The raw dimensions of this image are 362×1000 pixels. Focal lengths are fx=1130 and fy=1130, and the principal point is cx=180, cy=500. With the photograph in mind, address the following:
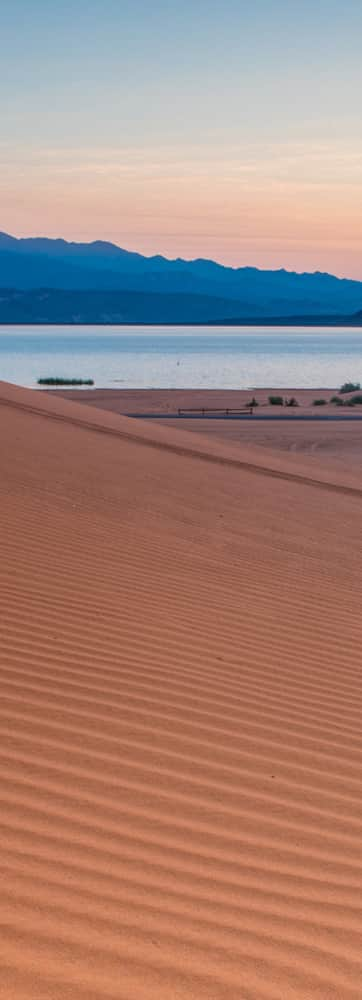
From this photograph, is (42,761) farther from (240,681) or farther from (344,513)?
(344,513)

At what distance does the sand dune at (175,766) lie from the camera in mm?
2975

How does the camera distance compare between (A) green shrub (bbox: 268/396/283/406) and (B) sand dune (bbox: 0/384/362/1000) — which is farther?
(A) green shrub (bbox: 268/396/283/406)

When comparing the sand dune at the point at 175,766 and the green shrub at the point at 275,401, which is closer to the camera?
the sand dune at the point at 175,766

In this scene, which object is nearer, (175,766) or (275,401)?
(175,766)

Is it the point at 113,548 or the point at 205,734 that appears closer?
the point at 205,734

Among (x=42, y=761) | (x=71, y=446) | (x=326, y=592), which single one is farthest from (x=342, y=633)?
(x=71, y=446)

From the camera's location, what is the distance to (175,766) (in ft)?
13.8

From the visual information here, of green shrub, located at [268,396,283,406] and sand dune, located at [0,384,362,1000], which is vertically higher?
green shrub, located at [268,396,283,406]

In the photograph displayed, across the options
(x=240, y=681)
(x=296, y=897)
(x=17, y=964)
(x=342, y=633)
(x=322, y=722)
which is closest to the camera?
(x=17, y=964)

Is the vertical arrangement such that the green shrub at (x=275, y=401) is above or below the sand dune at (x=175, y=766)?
above

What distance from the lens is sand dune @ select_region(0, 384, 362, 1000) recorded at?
9.76 ft

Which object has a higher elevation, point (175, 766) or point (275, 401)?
point (275, 401)

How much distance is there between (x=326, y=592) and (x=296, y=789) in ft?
11.9

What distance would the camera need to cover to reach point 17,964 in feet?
9.18
